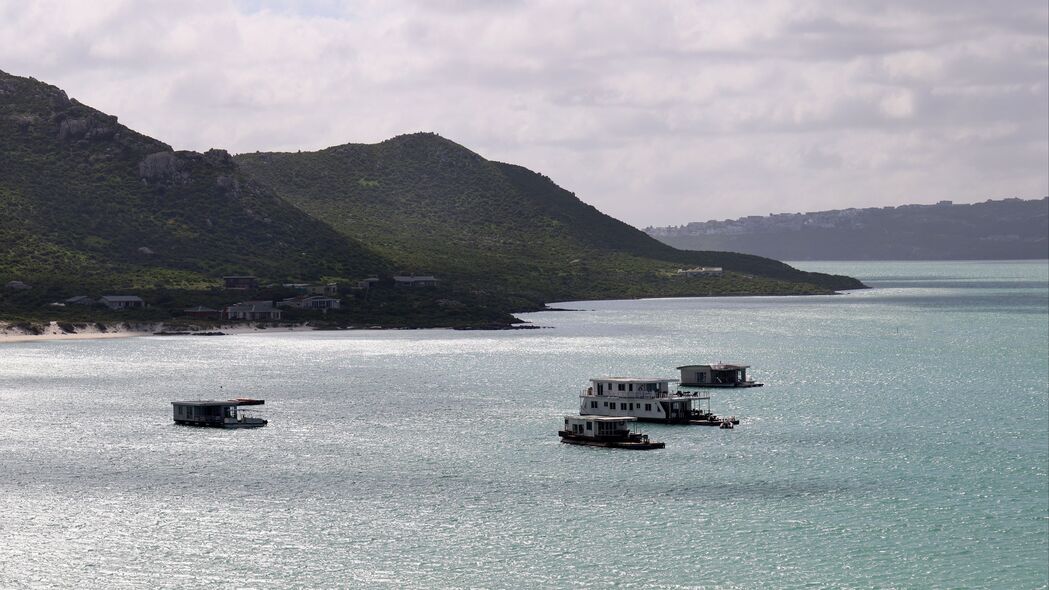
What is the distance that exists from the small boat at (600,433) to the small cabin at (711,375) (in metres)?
47.6

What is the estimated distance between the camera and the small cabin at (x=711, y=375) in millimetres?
164125

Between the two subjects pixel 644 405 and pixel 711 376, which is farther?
pixel 711 376

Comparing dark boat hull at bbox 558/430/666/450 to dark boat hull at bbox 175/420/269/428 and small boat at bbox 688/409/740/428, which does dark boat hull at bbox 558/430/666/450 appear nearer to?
small boat at bbox 688/409/740/428

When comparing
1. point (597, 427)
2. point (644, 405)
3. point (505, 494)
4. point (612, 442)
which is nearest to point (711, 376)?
point (644, 405)

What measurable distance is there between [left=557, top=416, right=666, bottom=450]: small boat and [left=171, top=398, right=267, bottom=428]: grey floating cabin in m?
30.0

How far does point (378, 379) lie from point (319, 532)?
284 feet

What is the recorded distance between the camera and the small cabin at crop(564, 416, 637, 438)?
116188 mm

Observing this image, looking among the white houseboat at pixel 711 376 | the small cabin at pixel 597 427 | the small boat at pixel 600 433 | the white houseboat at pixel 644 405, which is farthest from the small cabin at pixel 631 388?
the white houseboat at pixel 711 376

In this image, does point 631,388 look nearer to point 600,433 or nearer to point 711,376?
point 600,433

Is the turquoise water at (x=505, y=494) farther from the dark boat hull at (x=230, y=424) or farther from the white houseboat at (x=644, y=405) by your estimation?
the white houseboat at (x=644, y=405)

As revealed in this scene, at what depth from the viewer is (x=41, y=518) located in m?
84.8

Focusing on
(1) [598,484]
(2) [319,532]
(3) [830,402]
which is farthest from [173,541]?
(3) [830,402]

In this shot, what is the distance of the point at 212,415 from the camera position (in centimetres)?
12750

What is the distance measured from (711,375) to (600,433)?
51.4 metres
